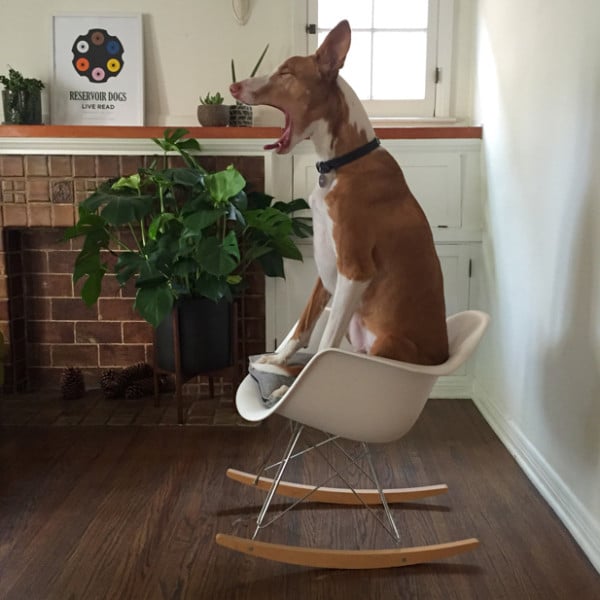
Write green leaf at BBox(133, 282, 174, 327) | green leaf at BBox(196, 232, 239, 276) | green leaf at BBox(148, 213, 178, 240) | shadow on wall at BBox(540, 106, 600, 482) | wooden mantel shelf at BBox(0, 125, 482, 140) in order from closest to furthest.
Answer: shadow on wall at BBox(540, 106, 600, 482) → green leaf at BBox(196, 232, 239, 276) → green leaf at BBox(133, 282, 174, 327) → green leaf at BBox(148, 213, 178, 240) → wooden mantel shelf at BBox(0, 125, 482, 140)

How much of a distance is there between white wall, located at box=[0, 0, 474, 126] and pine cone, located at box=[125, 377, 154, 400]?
117 cm

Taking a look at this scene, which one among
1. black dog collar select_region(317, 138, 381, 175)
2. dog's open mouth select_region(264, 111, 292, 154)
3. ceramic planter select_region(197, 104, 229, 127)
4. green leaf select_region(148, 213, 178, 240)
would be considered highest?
ceramic planter select_region(197, 104, 229, 127)

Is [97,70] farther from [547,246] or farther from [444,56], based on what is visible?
[547,246]

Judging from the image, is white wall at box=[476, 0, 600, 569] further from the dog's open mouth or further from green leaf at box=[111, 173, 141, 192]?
green leaf at box=[111, 173, 141, 192]

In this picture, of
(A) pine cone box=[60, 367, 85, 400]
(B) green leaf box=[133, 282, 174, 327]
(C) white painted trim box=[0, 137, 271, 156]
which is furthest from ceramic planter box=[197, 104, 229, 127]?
(A) pine cone box=[60, 367, 85, 400]

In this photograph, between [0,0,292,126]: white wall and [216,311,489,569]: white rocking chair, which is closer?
[216,311,489,569]: white rocking chair

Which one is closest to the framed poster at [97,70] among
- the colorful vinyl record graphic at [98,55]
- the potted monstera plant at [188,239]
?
the colorful vinyl record graphic at [98,55]

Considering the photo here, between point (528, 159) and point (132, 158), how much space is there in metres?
1.56

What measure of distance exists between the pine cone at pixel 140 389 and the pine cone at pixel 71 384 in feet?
0.71

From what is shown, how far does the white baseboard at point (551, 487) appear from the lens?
4.86ft

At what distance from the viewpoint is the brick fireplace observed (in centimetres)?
261

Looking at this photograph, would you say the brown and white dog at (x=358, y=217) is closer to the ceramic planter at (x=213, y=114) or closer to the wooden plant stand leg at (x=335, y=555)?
the wooden plant stand leg at (x=335, y=555)

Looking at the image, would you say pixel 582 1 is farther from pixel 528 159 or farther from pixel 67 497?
pixel 67 497

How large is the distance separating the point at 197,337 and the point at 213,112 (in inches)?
37.5
